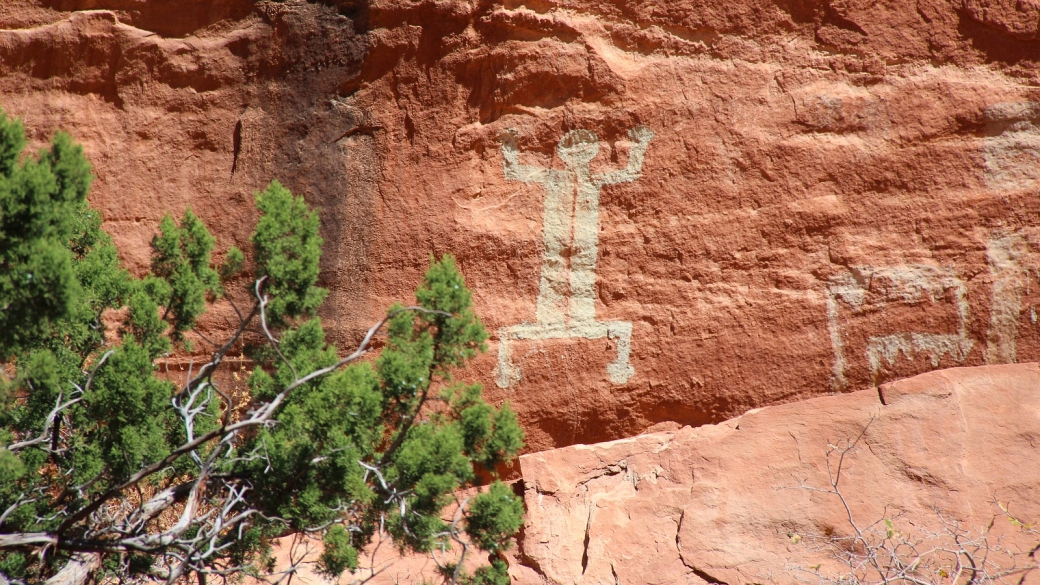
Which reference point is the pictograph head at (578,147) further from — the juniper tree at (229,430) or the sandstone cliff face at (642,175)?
the juniper tree at (229,430)

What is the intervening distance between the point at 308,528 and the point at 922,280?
3.57m

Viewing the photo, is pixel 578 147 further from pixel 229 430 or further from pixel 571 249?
pixel 229 430

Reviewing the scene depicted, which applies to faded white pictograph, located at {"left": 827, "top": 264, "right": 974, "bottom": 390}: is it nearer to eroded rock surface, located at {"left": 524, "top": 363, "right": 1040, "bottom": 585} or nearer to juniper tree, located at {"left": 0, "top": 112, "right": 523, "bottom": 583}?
eroded rock surface, located at {"left": 524, "top": 363, "right": 1040, "bottom": 585}

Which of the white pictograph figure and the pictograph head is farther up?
the pictograph head

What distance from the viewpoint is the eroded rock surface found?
4617 millimetres

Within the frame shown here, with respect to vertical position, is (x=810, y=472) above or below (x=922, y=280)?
below

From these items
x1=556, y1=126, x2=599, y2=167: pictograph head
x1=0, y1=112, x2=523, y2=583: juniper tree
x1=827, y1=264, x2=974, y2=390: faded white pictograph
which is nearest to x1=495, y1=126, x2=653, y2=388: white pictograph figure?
x1=556, y1=126, x2=599, y2=167: pictograph head

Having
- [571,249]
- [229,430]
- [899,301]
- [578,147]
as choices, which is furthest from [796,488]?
[229,430]

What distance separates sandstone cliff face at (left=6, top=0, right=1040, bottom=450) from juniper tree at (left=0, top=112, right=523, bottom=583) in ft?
2.82

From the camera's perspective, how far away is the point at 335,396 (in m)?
4.23

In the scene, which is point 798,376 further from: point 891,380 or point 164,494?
point 164,494

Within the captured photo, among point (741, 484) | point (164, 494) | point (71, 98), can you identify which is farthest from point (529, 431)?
point (71, 98)

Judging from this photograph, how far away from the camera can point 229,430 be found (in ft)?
13.5

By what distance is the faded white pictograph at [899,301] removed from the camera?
4949 mm
